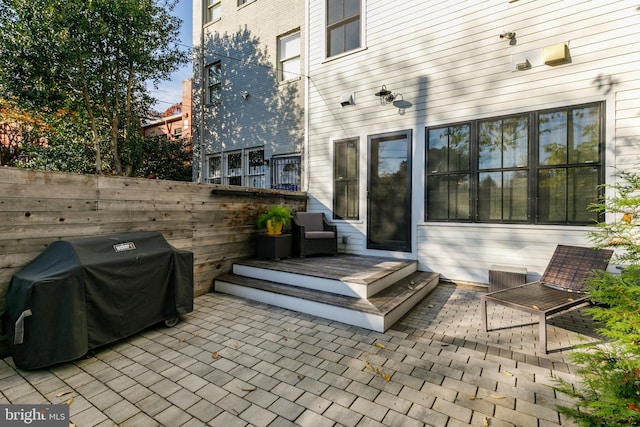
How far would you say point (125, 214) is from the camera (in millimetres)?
3338

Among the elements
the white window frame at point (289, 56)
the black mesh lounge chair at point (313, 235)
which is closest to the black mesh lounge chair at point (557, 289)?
the black mesh lounge chair at point (313, 235)

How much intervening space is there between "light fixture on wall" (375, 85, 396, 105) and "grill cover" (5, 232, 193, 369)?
4126mm

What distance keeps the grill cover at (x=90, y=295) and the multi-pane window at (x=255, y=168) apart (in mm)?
4994

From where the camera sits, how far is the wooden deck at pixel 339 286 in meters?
3.24

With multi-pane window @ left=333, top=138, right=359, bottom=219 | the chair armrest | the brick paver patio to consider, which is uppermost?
multi-pane window @ left=333, top=138, right=359, bottom=219

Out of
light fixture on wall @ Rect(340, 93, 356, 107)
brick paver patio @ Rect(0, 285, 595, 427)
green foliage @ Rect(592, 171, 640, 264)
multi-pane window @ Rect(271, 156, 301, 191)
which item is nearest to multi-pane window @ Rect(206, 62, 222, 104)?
multi-pane window @ Rect(271, 156, 301, 191)

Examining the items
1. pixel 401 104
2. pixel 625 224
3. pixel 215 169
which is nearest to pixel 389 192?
pixel 401 104

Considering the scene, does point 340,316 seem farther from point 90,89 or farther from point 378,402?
point 90,89

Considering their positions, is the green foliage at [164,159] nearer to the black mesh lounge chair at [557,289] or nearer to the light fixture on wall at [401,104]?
the light fixture on wall at [401,104]

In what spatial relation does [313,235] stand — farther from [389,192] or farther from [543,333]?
[543,333]

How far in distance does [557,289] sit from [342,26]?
5720mm

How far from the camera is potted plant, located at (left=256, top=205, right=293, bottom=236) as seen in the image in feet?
15.9

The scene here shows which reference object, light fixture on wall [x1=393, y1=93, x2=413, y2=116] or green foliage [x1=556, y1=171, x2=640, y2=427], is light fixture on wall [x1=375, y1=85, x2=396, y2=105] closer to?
light fixture on wall [x1=393, y1=93, x2=413, y2=116]

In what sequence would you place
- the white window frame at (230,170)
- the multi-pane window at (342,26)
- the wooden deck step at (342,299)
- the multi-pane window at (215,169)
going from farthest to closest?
1. the multi-pane window at (215,169)
2. the white window frame at (230,170)
3. the multi-pane window at (342,26)
4. the wooden deck step at (342,299)
